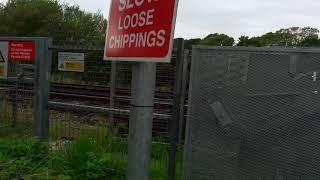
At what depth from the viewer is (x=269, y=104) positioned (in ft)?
14.8

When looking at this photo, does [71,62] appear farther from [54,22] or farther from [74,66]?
[54,22]

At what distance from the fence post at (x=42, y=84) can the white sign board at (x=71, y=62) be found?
205 mm

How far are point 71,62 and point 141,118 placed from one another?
174 inches

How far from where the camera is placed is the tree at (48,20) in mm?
48781

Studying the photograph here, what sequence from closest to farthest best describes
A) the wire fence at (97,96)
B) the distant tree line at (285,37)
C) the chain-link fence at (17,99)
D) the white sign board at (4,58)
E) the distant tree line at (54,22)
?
the wire fence at (97,96)
the chain-link fence at (17,99)
the white sign board at (4,58)
the distant tree line at (54,22)
the distant tree line at (285,37)

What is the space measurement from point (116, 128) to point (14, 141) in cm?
147

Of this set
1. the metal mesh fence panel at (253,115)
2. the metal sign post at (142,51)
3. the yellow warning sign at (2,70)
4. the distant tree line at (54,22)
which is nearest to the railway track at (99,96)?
the yellow warning sign at (2,70)

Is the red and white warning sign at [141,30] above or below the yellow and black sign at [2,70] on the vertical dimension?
above

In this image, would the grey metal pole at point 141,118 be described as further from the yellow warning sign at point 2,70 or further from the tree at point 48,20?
the tree at point 48,20

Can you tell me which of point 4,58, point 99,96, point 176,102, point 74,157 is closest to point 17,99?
point 4,58

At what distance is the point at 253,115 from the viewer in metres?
4.59

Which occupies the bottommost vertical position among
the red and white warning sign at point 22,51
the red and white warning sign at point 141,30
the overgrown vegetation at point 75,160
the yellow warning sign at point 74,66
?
the overgrown vegetation at point 75,160

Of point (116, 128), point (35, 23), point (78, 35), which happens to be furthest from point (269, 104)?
point (35, 23)

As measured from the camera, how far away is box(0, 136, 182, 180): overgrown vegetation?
6105 millimetres
